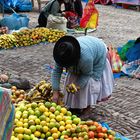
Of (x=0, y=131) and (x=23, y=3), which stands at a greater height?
(x=0, y=131)

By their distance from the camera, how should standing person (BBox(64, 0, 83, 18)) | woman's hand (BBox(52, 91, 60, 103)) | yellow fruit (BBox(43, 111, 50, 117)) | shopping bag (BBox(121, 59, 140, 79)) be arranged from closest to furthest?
yellow fruit (BBox(43, 111, 50, 117)), woman's hand (BBox(52, 91, 60, 103)), shopping bag (BBox(121, 59, 140, 79)), standing person (BBox(64, 0, 83, 18))

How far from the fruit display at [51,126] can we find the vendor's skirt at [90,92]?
0.62m

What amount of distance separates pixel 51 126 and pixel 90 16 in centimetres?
565

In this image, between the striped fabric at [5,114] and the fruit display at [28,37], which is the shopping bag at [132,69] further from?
the striped fabric at [5,114]

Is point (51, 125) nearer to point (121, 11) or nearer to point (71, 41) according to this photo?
point (71, 41)

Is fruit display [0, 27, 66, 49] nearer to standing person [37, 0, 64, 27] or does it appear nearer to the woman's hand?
standing person [37, 0, 64, 27]

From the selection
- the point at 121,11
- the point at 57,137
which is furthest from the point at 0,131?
the point at 121,11

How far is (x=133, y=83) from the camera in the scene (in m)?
7.42

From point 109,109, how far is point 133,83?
161cm

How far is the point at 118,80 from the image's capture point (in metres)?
7.61

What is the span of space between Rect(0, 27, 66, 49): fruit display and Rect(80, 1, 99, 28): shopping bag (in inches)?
43.4

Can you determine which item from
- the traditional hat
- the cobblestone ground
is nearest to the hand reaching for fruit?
the traditional hat

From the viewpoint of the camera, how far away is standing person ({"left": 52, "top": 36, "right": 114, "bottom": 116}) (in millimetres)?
4894

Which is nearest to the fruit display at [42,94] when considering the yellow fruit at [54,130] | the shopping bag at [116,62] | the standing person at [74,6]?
the yellow fruit at [54,130]
